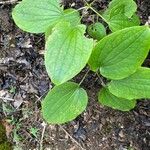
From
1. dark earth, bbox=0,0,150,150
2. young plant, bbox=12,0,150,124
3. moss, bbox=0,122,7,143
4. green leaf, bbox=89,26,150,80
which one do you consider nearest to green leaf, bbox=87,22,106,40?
young plant, bbox=12,0,150,124

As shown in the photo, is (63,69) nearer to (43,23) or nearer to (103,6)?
(43,23)

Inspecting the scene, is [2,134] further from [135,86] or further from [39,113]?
[135,86]

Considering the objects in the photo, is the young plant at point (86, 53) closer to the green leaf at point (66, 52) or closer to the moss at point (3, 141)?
the green leaf at point (66, 52)

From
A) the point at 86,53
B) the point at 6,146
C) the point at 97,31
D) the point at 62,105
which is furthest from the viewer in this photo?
the point at 6,146

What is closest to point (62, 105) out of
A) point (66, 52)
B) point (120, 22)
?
point (66, 52)

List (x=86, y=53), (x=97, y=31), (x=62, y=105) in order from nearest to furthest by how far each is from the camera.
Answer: (x=86, y=53)
(x=62, y=105)
(x=97, y=31)

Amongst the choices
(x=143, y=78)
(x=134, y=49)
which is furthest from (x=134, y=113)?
(x=134, y=49)

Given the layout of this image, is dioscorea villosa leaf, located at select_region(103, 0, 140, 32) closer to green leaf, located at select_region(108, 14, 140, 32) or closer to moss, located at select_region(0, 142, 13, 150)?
green leaf, located at select_region(108, 14, 140, 32)

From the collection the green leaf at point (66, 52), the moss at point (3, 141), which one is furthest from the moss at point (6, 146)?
the green leaf at point (66, 52)
